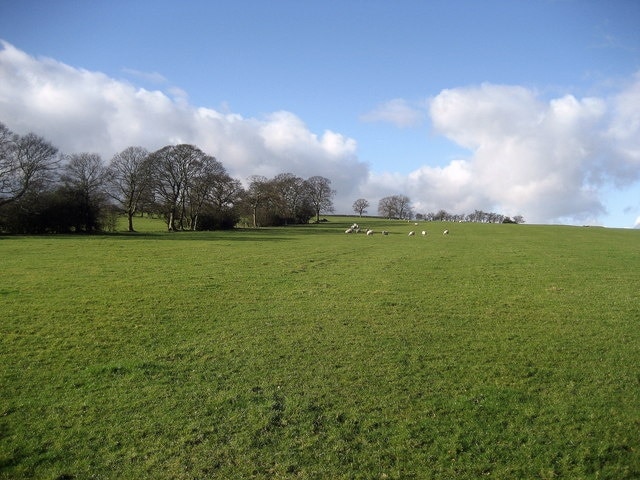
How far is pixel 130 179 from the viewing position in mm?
56844

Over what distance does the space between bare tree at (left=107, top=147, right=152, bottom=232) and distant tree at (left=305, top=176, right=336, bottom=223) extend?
60.0 meters

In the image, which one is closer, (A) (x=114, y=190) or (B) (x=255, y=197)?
(A) (x=114, y=190)

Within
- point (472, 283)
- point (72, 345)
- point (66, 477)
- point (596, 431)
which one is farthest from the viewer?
point (472, 283)

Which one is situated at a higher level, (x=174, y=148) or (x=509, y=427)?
(x=174, y=148)

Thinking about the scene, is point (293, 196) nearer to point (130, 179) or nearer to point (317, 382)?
point (130, 179)

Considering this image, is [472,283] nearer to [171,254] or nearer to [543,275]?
[543,275]

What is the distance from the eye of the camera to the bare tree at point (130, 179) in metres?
55.9

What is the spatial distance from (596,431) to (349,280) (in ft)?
45.4

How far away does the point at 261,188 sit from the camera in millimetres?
85375

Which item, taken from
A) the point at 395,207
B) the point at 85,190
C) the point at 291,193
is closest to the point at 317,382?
the point at 85,190

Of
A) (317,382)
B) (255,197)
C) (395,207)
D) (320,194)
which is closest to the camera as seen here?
(317,382)

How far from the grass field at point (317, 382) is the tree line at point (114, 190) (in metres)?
36.3

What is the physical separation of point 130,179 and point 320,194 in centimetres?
6608

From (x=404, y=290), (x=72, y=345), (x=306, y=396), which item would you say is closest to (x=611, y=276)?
(x=404, y=290)
